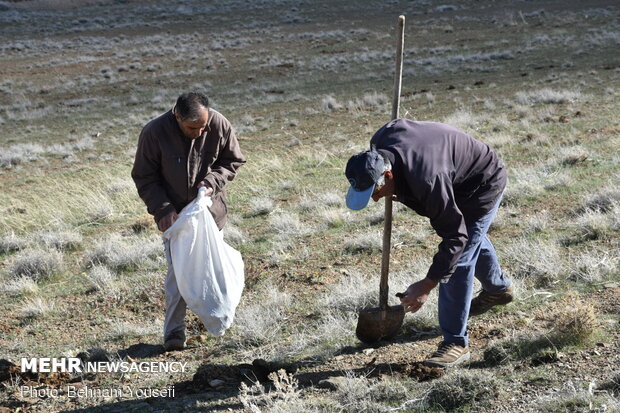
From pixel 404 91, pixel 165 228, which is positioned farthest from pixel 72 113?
pixel 165 228

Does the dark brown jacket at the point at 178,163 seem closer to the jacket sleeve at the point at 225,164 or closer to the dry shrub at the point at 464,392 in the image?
the jacket sleeve at the point at 225,164

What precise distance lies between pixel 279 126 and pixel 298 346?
496 inches

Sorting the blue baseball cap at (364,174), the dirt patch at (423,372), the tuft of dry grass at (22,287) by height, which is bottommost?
the tuft of dry grass at (22,287)

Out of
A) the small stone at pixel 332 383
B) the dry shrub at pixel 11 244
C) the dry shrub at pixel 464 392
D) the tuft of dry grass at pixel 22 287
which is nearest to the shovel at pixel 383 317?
the small stone at pixel 332 383

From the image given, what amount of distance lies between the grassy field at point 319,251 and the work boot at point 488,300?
0.11 metres

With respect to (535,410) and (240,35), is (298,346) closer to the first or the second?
(535,410)

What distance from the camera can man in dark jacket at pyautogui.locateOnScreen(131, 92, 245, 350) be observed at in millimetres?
4969

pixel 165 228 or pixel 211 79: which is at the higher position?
pixel 165 228

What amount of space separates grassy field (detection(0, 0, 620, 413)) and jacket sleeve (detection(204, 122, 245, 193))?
1.08 meters

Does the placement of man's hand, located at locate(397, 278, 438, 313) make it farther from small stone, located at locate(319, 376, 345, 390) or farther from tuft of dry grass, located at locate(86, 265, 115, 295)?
tuft of dry grass, located at locate(86, 265, 115, 295)

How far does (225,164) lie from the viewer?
5359 millimetres

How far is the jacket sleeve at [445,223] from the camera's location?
12.4ft

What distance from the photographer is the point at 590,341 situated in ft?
14.8
